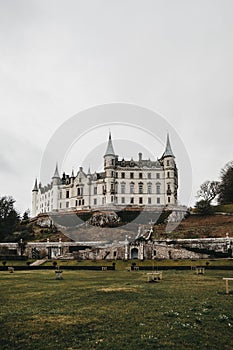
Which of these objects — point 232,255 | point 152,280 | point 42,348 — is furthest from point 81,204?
point 42,348

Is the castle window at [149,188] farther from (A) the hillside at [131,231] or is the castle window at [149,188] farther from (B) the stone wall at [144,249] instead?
(B) the stone wall at [144,249]

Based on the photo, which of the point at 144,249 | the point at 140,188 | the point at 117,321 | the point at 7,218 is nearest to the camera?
the point at 117,321

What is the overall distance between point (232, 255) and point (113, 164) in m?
50.3

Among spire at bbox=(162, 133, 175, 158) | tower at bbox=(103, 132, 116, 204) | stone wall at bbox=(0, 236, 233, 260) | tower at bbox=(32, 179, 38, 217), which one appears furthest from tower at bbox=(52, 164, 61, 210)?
stone wall at bbox=(0, 236, 233, 260)

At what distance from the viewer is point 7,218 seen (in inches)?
3044

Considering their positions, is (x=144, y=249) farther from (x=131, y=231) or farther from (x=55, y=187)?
(x=55, y=187)

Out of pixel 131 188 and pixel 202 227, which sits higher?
pixel 131 188

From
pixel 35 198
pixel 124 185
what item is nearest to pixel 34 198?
pixel 35 198

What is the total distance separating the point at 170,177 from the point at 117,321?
85.9 m

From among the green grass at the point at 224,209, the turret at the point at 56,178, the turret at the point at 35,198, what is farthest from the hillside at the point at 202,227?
the turret at the point at 35,198

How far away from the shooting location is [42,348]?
9477 millimetres

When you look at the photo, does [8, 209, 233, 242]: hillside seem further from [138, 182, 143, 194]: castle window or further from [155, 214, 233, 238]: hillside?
[138, 182, 143, 194]: castle window

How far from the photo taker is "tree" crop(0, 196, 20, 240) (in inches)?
2946

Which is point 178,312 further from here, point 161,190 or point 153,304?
point 161,190
